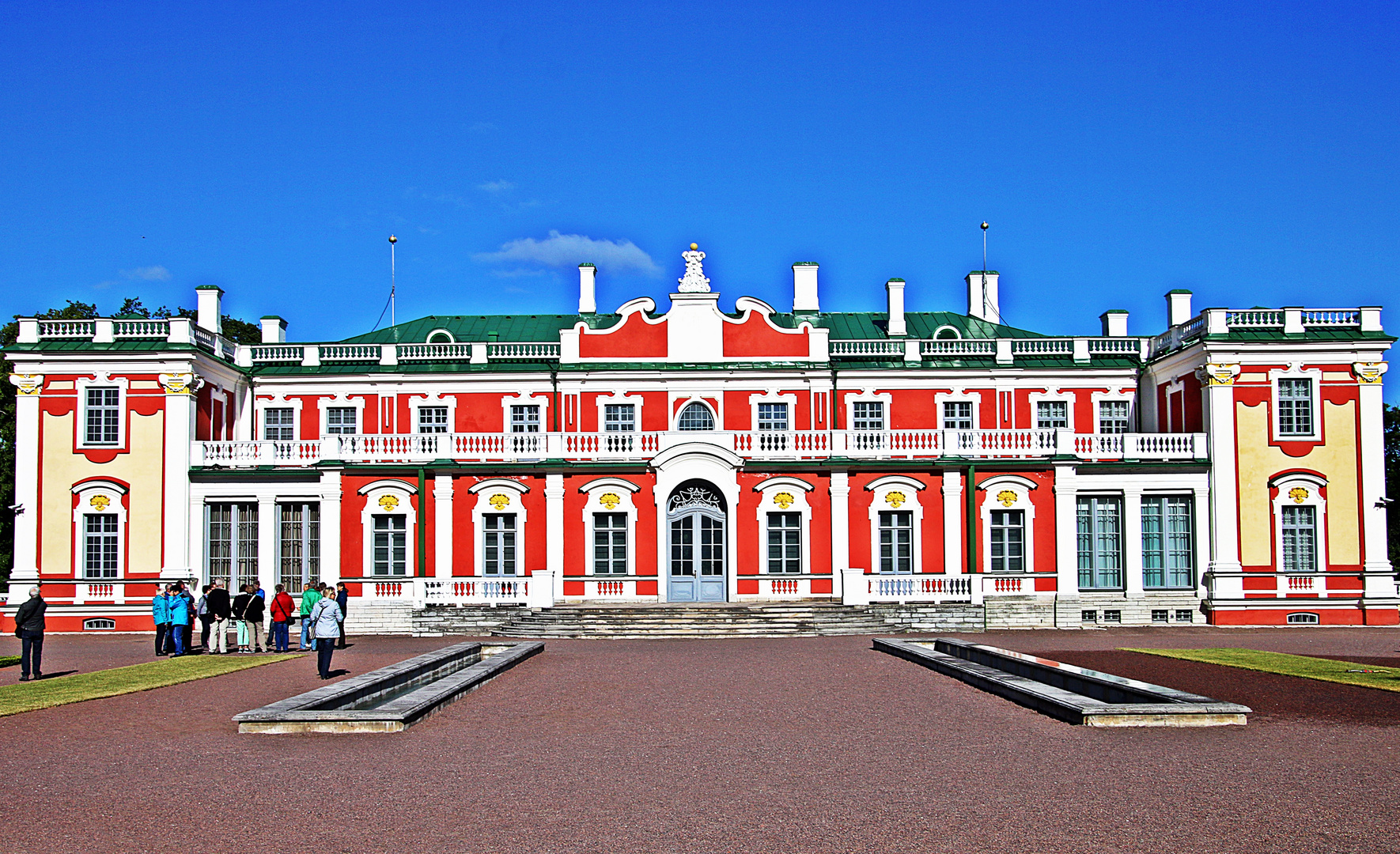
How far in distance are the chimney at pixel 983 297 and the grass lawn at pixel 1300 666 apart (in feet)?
71.9

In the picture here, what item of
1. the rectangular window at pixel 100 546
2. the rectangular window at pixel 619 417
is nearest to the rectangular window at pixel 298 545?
the rectangular window at pixel 100 546

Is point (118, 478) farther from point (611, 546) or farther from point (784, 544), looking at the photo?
point (784, 544)

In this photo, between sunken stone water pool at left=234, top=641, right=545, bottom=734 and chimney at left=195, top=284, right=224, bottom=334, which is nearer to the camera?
sunken stone water pool at left=234, top=641, right=545, bottom=734

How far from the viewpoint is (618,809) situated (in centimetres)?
1007

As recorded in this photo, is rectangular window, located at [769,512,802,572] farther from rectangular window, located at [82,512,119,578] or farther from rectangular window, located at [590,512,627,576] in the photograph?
rectangular window, located at [82,512,119,578]

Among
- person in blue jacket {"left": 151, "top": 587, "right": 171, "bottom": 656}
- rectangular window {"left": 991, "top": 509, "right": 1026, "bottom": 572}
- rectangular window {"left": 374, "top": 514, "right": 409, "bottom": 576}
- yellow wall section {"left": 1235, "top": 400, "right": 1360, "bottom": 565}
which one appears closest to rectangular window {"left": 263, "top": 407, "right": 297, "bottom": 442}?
rectangular window {"left": 374, "top": 514, "right": 409, "bottom": 576}

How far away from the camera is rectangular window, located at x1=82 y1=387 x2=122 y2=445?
35.4 meters

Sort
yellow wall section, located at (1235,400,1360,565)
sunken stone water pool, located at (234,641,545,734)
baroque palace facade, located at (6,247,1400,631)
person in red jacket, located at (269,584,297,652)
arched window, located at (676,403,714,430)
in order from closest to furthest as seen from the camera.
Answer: sunken stone water pool, located at (234,641,545,734) < person in red jacket, located at (269,584,297,652) < baroque palace facade, located at (6,247,1400,631) < yellow wall section, located at (1235,400,1360,565) < arched window, located at (676,403,714,430)

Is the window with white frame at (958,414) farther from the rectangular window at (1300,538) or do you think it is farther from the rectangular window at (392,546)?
the rectangular window at (392,546)

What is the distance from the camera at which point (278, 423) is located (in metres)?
39.8

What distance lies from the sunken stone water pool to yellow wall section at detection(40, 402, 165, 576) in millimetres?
15818

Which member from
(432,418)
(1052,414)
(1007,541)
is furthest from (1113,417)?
(432,418)

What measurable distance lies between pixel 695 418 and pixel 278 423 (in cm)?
1232

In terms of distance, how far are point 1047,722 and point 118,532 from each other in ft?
91.6
